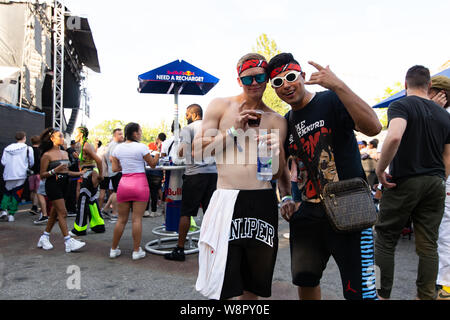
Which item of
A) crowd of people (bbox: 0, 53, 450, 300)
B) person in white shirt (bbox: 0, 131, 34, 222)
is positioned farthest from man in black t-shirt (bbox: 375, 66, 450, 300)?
person in white shirt (bbox: 0, 131, 34, 222)

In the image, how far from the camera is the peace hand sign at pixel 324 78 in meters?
1.81

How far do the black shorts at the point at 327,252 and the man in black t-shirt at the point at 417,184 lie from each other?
100 centimetres

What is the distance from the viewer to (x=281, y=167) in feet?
7.36

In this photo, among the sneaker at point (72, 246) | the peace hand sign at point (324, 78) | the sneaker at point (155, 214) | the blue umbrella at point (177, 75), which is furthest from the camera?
the sneaker at point (155, 214)

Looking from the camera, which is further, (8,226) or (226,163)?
(8,226)

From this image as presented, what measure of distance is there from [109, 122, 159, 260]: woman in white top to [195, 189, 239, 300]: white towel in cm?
258

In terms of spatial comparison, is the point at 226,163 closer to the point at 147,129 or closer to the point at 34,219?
the point at 34,219

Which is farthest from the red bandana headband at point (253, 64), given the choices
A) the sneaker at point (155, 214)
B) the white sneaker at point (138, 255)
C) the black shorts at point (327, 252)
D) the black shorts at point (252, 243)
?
the sneaker at point (155, 214)

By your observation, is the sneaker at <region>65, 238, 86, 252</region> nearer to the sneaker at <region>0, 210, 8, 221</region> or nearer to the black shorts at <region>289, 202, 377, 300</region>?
the sneaker at <region>0, 210, 8, 221</region>

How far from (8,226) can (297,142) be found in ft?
22.8

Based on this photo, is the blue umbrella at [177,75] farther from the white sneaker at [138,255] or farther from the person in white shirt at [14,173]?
the person in white shirt at [14,173]

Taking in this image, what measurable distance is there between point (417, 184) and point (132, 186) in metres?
3.43

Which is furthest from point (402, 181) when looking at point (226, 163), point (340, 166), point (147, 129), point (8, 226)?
point (147, 129)

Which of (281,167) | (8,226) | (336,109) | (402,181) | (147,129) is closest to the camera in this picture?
(336,109)
